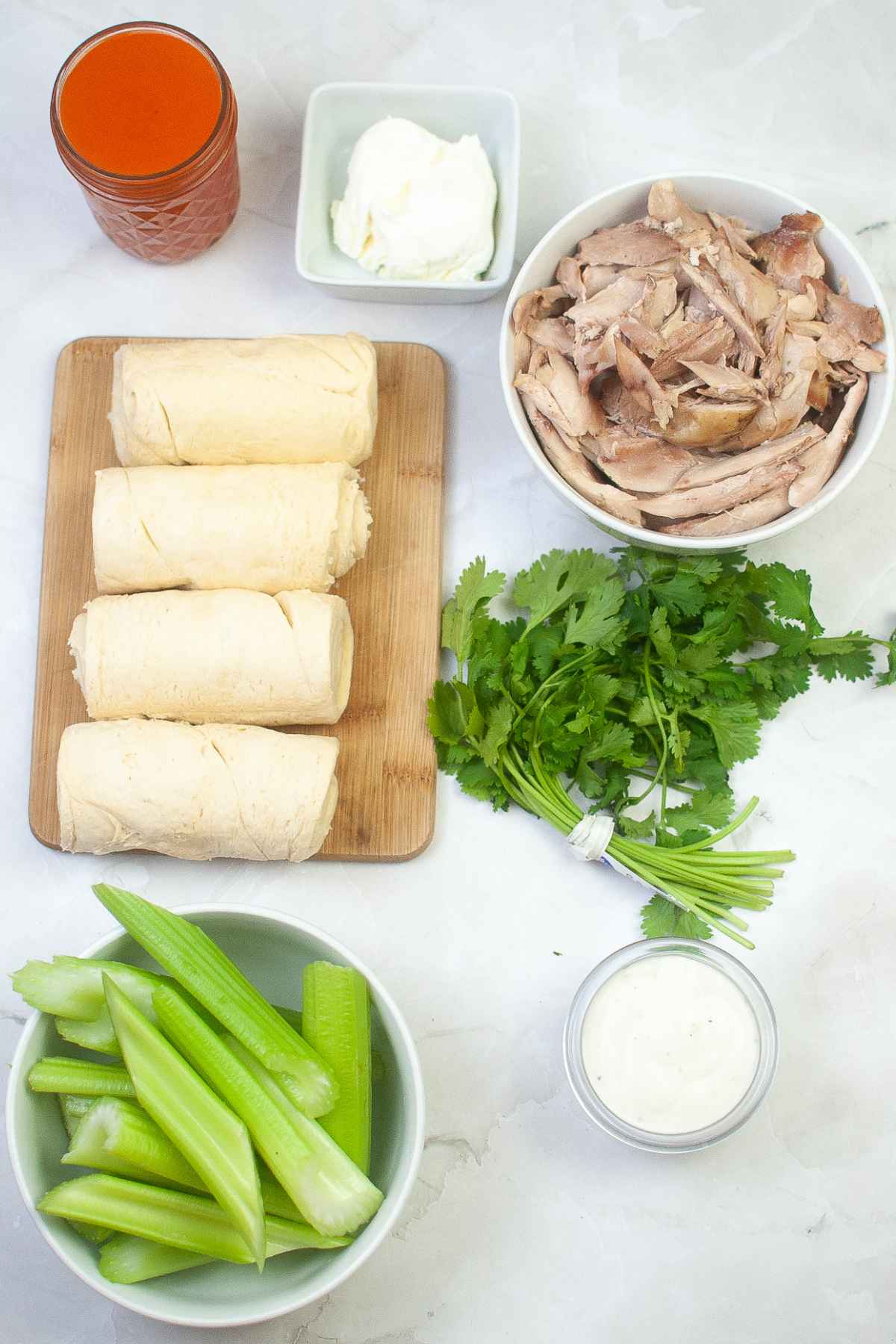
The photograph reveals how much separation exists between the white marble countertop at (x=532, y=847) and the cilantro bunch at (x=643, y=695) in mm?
119

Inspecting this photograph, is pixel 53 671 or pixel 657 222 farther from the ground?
pixel 657 222

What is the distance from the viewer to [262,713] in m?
2.24

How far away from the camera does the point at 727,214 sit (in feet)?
7.33

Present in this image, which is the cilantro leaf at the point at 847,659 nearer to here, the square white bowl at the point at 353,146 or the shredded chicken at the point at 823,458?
the shredded chicken at the point at 823,458

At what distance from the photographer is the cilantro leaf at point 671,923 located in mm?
2230

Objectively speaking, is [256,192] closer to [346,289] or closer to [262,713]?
[346,289]

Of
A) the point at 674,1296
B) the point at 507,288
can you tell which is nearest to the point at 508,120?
the point at 507,288

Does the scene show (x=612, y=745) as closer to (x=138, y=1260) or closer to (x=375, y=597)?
(x=375, y=597)

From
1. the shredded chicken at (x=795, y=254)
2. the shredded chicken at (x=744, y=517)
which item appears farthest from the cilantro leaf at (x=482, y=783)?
the shredded chicken at (x=795, y=254)

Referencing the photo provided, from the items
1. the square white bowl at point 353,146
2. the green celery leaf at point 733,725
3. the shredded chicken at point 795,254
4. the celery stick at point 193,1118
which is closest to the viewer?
the celery stick at point 193,1118

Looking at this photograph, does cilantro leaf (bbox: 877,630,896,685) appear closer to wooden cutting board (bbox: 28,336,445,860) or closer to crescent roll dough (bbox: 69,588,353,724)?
wooden cutting board (bbox: 28,336,445,860)

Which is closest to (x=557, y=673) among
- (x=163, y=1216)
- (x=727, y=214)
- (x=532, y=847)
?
(x=532, y=847)

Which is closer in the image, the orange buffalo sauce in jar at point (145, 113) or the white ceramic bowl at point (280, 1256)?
the white ceramic bowl at point (280, 1256)

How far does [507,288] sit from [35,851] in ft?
4.74
